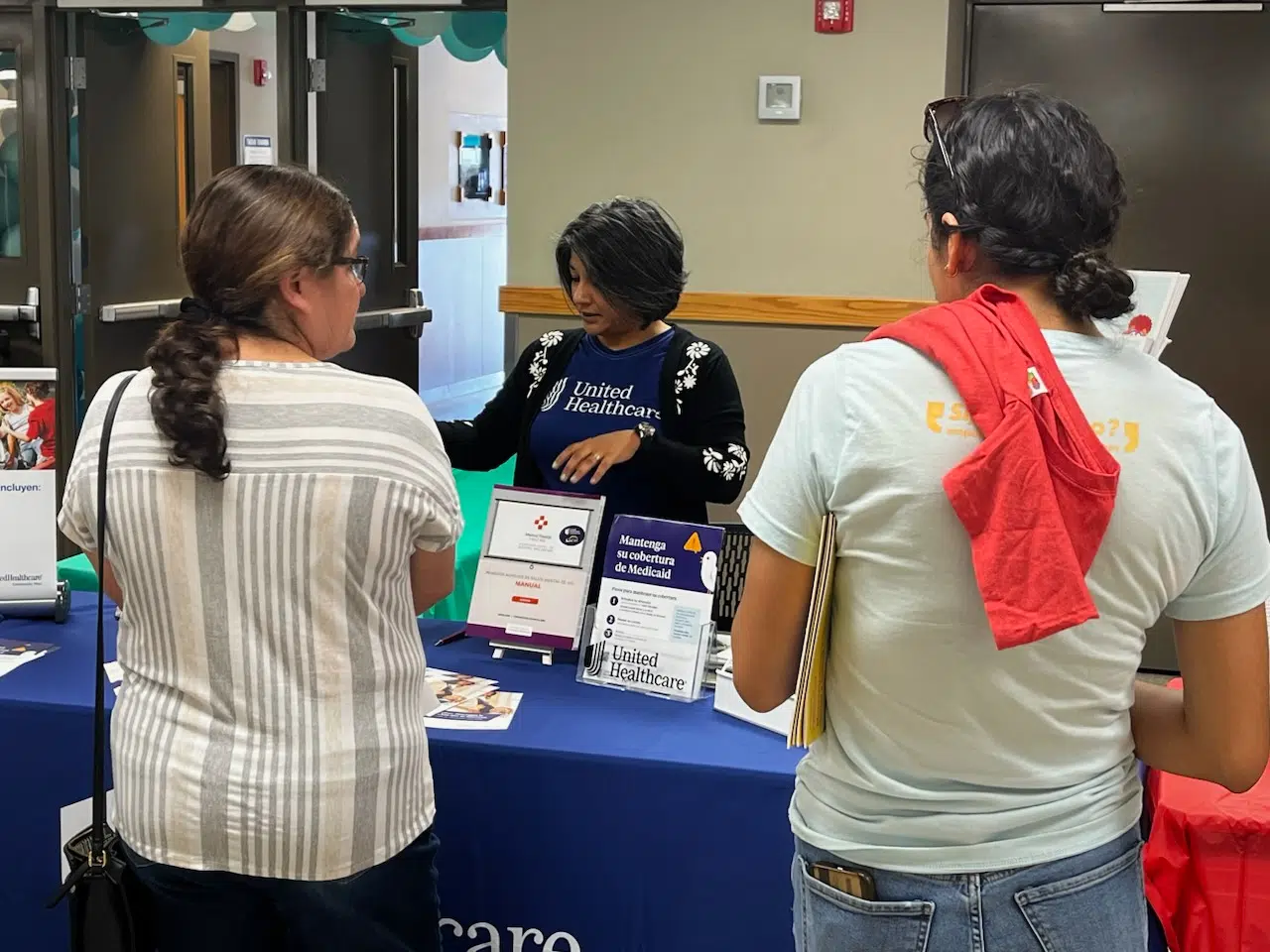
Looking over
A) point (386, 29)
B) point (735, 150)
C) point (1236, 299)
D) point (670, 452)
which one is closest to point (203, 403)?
point (670, 452)

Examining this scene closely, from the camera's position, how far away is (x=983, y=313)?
1056 mm

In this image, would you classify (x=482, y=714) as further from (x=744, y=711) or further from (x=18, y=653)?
(x=18, y=653)

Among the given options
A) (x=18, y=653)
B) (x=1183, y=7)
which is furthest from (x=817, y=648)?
(x=1183, y=7)

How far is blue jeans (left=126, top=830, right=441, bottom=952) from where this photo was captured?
1424mm

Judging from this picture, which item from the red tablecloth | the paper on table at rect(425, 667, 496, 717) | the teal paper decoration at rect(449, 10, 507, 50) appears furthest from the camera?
the teal paper decoration at rect(449, 10, 507, 50)

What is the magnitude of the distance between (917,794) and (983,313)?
1.24 ft

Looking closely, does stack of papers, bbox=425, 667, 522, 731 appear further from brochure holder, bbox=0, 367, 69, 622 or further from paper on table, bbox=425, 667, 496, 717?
brochure holder, bbox=0, 367, 69, 622

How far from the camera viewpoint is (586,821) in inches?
74.2

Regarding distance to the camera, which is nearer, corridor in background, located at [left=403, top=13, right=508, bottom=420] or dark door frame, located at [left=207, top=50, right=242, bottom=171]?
dark door frame, located at [left=207, top=50, right=242, bottom=171]

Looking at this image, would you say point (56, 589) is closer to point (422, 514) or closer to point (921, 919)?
point (422, 514)

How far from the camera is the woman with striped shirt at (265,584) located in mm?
1356

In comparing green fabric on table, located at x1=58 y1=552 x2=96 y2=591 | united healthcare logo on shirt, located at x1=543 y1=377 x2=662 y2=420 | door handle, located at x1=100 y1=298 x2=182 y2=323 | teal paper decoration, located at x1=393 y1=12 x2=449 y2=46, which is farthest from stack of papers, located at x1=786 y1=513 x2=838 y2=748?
door handle, located at x1=100 y1=298 x2=182 y2=323

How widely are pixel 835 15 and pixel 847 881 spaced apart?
3.42m

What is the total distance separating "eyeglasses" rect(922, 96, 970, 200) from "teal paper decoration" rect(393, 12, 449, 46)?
12.3 ft
